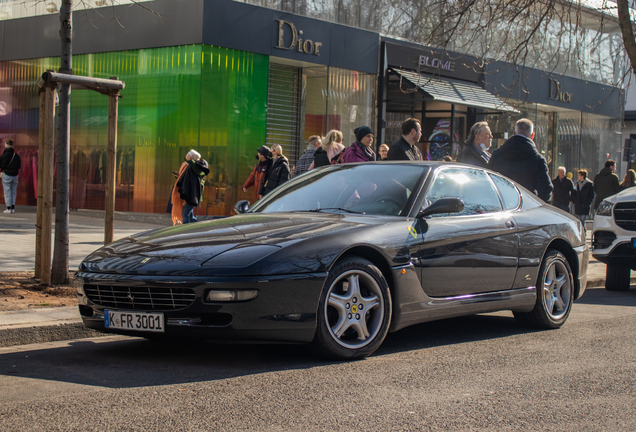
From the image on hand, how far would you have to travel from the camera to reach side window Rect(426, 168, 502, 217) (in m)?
6.01

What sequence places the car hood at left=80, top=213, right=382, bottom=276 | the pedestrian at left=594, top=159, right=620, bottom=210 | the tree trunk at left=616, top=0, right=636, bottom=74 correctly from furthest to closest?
the pedestrian at left=594, top=159, right=620, bottom=210
the tree trunk at left=616, top=0, right=636, bottom=74
the car hood at left=80, top=213, right=382, bottom=276

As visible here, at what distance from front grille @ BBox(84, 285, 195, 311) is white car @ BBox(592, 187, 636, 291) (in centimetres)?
701

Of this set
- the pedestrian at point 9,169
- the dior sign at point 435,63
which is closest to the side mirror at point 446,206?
the pedestrian at point 9,169

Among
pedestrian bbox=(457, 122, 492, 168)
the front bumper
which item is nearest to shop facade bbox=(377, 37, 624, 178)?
pedestrian bbox=(457, 122, 492, 168)

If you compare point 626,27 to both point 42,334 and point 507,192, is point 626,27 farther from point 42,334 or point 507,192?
point 42,334

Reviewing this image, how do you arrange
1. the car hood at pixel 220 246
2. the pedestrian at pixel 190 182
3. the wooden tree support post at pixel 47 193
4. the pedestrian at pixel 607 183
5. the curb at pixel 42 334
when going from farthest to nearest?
1. the pedestrian at pixel 607 183
2. the pedestrian at pixel 190 182
3. the wooden tree support post at pixel 47 193
4. the curb at pixel 42 334
5. the car hood at pixel 220 246

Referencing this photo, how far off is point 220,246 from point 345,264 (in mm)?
810

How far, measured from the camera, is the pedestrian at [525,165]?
8.81 m

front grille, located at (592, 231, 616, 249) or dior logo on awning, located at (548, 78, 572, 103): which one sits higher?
dior logo on awning, located at (548, 78, 572, 103)

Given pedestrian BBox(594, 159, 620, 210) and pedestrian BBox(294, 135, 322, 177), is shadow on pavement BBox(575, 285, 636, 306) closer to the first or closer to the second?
pedestrian BBox(294, 135, 322, 177)

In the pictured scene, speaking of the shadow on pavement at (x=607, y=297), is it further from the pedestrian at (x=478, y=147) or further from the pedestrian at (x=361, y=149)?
the pedestrian at (x=361, y=149)

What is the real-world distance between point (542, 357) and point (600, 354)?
1.58ft

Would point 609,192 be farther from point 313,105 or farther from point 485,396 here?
point 485,396

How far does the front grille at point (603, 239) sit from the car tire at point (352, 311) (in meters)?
5.81
